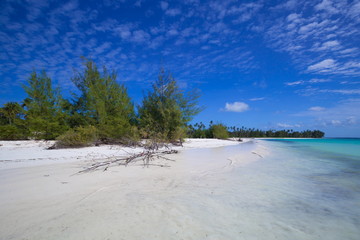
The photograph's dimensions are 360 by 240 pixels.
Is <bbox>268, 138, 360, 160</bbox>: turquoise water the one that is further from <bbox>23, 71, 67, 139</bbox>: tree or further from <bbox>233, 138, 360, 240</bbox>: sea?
<bbox>23, 71, 67, 139</bbox>: tree

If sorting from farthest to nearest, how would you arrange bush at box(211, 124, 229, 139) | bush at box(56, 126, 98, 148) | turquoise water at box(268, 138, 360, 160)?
bush at box(211, 124, 229, 139), turquoise water at box(268, 138, 360, 160), bush at box(56, 126, 98, 148)

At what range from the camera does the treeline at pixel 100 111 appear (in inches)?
470

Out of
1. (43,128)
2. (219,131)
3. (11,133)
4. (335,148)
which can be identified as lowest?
(335,148)

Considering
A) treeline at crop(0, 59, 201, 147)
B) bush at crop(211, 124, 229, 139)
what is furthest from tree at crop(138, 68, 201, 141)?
bush at crop(211, 124, 229, 139)

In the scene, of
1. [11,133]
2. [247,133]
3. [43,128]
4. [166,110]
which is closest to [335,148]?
[166,110]

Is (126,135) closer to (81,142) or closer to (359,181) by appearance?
(81,142)

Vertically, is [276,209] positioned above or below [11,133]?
below

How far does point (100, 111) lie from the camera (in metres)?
12.2

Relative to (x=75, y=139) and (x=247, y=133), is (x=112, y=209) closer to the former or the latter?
(x=75, y=139)

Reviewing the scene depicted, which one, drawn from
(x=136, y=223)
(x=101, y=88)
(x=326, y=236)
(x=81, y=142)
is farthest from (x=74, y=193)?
(x=101, y=88)

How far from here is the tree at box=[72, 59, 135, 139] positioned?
11.6 metres

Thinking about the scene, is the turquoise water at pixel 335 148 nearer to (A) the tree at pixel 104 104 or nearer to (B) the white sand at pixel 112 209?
(B) the white sand at pixel 112 209

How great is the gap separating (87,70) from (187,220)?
50.5 feet

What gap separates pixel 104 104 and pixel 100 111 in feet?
3.02
